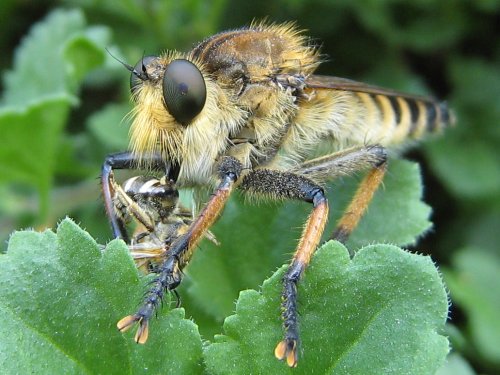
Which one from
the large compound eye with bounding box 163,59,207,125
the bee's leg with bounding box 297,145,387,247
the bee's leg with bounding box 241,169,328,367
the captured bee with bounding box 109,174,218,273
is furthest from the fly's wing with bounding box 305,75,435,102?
the captured bee with bounding box 109,174,218,273

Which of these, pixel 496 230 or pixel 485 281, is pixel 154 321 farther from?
pixel 496 230

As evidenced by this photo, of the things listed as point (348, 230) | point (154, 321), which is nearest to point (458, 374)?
point (348, 230)

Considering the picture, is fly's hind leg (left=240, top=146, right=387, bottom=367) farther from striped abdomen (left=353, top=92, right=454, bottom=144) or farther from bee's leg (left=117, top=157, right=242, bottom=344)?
striped abdomen (left=353, top=92, right=454, bottom=144)

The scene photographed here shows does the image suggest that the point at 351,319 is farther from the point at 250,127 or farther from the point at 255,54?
the point at 255,54

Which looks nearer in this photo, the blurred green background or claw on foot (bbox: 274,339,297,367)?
claw on foot (bbox: 274,339,297,367)

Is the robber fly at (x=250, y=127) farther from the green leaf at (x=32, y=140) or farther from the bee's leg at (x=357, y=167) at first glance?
the green leaf at (x=32, y=140)

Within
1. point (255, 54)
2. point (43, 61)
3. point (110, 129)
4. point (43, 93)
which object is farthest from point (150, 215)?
point (43, 61)
